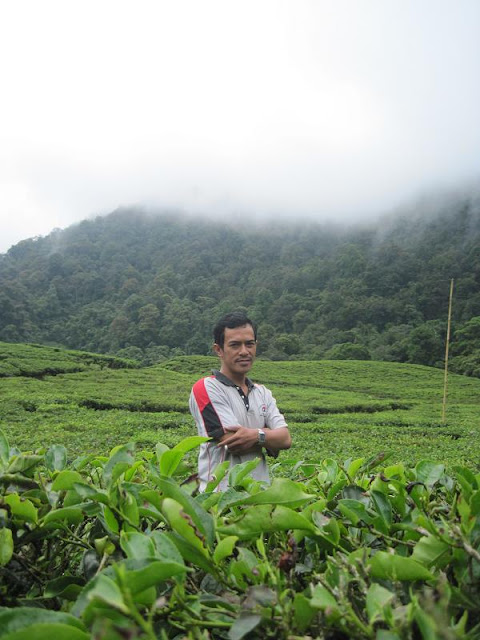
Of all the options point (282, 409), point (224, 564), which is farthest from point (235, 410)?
point (282, 409)

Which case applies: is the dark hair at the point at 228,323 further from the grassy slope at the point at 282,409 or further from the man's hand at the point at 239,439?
the grassy slope at the point at 282,409

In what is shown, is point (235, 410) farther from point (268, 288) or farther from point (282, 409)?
point (268, 288)

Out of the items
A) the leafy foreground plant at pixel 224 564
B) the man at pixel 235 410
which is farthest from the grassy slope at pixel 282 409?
the leafy foreground plant at pixel 224 564

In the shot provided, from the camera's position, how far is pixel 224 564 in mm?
599

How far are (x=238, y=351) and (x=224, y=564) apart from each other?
5.03 feet

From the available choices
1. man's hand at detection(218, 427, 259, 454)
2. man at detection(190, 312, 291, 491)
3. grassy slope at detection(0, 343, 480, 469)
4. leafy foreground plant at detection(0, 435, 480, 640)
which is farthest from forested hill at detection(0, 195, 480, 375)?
leafy foreground plant at detection(0, 435, 480, 640)

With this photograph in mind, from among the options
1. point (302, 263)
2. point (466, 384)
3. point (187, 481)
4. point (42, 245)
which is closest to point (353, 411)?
point (466, 384)

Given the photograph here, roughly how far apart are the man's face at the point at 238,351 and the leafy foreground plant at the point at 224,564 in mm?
1328

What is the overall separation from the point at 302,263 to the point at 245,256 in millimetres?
6669

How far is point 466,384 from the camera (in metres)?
20.6

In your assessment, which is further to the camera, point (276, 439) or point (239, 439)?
point (276, 439)

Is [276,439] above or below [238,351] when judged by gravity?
below

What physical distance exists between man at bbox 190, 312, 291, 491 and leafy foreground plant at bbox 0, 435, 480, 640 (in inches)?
41.6

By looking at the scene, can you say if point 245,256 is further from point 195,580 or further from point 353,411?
point 195,580
